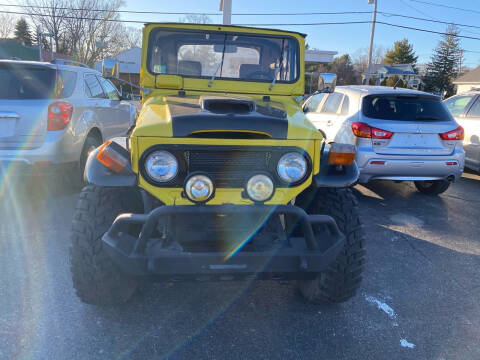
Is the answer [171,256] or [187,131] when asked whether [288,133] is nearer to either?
[187,131]

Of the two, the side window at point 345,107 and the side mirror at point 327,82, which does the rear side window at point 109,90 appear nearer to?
the side window at point 345,107

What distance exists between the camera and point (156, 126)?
7.68 feet

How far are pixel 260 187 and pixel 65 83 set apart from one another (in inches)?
152

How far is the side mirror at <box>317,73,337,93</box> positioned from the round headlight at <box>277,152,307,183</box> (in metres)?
1.45

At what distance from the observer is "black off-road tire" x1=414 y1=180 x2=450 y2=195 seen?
6098 millimetres

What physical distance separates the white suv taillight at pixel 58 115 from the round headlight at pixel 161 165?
296 cm

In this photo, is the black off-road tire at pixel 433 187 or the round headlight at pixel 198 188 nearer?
the round headlight at pixel 198 188

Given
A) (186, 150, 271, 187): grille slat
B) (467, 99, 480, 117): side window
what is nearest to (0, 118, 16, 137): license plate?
(186, 150, 271, 187): grille slat

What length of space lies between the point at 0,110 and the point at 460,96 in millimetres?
7745

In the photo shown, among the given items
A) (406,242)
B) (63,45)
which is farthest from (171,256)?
(63,45)

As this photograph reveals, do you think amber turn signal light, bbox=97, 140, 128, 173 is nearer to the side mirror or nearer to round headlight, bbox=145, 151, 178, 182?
round headlight, bbox=145, 151, 178, 182

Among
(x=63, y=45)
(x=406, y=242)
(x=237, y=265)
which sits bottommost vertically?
(x=406, y=242)

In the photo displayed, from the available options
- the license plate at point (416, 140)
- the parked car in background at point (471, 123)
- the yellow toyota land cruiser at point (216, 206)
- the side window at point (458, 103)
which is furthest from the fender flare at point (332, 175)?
the side window at point (458, 103)

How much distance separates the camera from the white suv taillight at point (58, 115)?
471 centimetres
